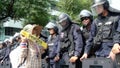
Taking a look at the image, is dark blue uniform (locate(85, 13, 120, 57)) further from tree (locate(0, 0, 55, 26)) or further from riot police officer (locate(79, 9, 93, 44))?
tree (locate(0, 0, 55, 26))

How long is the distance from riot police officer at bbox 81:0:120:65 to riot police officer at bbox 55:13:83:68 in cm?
39

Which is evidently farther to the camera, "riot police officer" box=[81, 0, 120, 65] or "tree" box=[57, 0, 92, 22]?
"tree" box=[57, 0, 92, 22]

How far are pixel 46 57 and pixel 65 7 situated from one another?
24.9 metres

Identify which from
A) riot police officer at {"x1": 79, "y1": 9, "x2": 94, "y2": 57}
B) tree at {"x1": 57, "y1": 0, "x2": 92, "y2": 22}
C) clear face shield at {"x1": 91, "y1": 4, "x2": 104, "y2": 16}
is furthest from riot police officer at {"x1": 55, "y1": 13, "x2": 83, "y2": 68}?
tree at {"x1": 57, "y1": 0, "x2": 92, "y2": 22}

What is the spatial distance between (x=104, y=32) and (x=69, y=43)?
108 centimetres

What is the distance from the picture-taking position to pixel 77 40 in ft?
24.2

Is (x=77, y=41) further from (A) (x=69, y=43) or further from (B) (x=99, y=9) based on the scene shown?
(B) (x=99, y=9)

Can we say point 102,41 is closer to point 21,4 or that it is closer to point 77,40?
point 77,40

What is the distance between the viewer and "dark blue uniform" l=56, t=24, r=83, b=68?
7262 millimetres

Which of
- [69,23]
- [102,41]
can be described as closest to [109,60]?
[102,41]

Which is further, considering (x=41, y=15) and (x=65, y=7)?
(x=65, y=7)

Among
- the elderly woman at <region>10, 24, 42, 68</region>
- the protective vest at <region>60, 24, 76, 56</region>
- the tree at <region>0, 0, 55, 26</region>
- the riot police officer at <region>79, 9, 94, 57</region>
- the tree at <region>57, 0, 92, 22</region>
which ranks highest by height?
the tree at <region>57, 0, 92, 22</region>

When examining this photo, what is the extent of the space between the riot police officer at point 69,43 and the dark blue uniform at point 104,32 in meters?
0.41

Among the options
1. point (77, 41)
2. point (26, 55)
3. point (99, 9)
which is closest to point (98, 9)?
point (99, 9)
